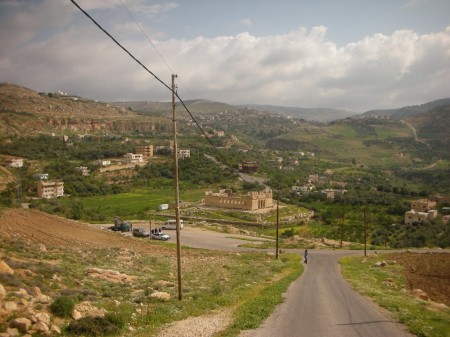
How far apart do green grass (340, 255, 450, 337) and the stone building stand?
146 ft

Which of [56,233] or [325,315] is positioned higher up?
[56,233]

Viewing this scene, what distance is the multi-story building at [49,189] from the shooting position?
8106 centimetres

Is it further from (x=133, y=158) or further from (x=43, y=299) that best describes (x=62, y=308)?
(x=133, y=158)

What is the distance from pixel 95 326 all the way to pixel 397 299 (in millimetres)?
13753

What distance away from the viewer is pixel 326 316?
14023 millimetres

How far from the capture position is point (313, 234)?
64000 mm

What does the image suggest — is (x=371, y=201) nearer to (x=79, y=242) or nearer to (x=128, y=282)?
(x=79, y=242)

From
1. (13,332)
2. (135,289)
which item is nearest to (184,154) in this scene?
(135,289)

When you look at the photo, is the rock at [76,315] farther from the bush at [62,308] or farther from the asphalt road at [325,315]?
the asphalt road at [325,315]

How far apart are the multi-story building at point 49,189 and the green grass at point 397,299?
65.2m

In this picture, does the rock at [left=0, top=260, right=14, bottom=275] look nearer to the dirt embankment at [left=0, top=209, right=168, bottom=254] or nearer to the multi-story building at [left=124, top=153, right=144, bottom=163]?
the dirt embankment at [left=0, top=209, right=168, bottom=254]

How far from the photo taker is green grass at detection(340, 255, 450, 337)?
40.6 ft

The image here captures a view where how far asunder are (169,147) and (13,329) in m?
132

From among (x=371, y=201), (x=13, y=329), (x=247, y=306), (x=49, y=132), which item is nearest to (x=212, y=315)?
(x=247, y=306)
